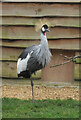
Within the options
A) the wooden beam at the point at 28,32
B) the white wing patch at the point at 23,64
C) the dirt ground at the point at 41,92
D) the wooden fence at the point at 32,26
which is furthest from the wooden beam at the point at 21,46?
the white wing patch at the point at 23,64

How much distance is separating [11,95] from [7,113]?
1.94 m

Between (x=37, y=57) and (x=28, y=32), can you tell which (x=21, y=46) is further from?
(x=37, y=57)

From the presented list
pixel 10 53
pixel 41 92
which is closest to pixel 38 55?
pixel 41 92

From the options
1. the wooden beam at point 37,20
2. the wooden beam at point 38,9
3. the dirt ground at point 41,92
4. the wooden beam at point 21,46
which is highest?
the wooden beam at point 38,9

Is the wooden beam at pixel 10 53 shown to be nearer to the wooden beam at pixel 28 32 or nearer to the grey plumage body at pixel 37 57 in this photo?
the wooden beam at pixel 28 32

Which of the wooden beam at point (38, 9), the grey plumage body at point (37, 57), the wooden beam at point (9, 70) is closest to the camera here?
the grey plumage body at point (37, 57)

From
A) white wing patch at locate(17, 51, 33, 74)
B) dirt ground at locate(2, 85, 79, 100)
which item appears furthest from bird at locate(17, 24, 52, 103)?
dirt ground at locate(2, 85, 79, 100)

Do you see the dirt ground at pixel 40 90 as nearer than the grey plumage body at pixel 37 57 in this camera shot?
No


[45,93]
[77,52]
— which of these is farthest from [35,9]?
[45,93]

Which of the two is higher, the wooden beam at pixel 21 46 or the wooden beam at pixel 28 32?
the wooden beam at pixel 28 32

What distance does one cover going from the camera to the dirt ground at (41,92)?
7.43 m

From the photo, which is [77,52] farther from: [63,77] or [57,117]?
[57,117]

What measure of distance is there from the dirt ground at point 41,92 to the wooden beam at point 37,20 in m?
1.48

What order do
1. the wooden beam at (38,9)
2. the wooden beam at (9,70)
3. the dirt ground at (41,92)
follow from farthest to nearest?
the wooden beam at (9,70)
the wooden beam at (38,9)
the dirt ground at (41,92)
